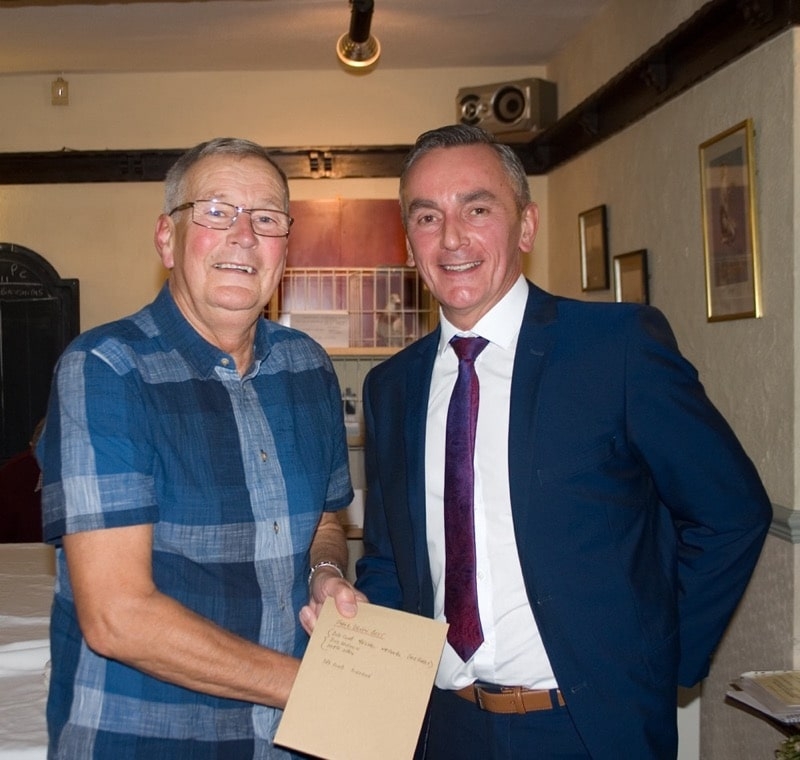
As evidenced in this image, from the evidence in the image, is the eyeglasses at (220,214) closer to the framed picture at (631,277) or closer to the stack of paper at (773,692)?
the stack of paper at (773,692)

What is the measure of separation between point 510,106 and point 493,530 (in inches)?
204

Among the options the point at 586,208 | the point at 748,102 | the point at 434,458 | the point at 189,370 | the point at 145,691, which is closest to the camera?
the point at 145,691

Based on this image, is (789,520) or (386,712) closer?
(386,712)

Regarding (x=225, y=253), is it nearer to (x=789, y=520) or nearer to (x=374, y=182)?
(x=789, y=520)

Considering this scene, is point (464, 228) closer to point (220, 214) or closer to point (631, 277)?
point (220, 214)

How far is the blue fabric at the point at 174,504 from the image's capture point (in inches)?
56.9

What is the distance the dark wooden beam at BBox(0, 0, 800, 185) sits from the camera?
3.62 meters

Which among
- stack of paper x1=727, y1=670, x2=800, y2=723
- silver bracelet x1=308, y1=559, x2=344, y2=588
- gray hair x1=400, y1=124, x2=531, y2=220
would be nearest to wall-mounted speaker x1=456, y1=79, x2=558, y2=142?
stack of paper x1=727, y1=670, x2=800, y2=723

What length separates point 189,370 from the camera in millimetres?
1600

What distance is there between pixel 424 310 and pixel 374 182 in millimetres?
1019

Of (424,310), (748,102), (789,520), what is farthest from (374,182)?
(789,520)

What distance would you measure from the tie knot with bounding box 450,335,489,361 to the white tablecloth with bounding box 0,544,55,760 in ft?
3.46

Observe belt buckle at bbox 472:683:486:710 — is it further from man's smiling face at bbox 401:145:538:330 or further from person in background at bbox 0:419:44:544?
person in background at bbox 0:419:44:544

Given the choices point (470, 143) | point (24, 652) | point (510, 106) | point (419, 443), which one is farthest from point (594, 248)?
point (24, 652)
